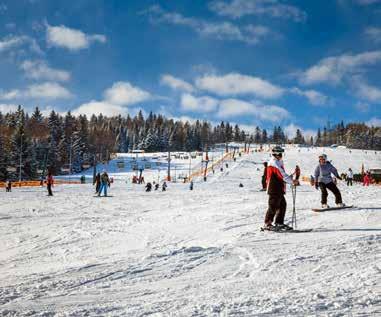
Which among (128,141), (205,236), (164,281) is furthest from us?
(128,141)

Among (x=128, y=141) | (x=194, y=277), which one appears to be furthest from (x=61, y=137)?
(x=194, y=277)

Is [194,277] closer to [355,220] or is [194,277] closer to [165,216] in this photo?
[355,220]

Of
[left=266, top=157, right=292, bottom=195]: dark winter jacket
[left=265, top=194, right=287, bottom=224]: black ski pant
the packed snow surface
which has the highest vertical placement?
[left=266, top=157, right=292, bottom=195]: dark winter jacket

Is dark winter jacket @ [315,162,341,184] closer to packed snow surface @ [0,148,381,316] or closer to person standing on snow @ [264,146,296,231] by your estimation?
packed snow surface @ [0,148,381,316]

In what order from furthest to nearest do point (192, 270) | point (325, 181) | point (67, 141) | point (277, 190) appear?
point (67, 141) → point (325, 181) → point (277, 190) → point (192, 270)

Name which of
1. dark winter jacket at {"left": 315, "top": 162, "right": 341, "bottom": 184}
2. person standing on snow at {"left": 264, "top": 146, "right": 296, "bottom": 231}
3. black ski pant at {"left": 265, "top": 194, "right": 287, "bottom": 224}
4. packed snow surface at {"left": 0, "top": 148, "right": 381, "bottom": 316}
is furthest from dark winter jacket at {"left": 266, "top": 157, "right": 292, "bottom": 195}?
dark winter jacket at {"left": 315, "top": 162, "right": 341, "bottom": 184}

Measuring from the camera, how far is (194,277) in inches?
197

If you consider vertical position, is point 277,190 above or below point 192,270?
above

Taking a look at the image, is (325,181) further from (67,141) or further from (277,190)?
(67,141)

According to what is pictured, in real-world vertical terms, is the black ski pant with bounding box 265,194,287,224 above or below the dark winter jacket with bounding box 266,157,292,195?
below

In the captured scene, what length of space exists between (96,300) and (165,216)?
7671mm

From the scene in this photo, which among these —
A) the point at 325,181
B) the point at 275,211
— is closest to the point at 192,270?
the point at 275,211

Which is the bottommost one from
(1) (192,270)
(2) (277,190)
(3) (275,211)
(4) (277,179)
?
(1) (192,270)

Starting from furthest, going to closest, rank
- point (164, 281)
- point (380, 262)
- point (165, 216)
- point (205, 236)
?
1. point (165, 216)
2. point (205, 236)
3. point (380, 262)
4. point (164, 281)
